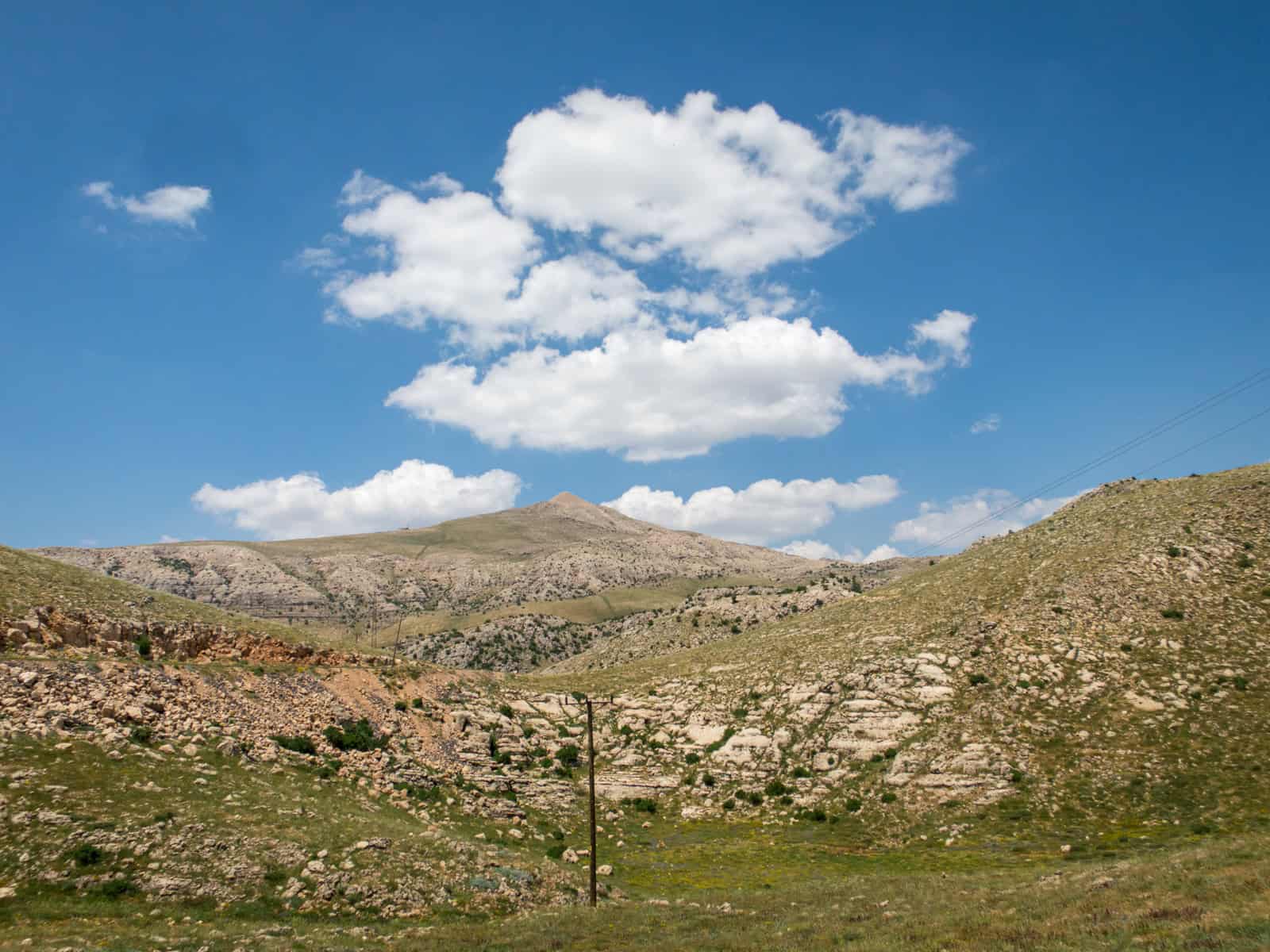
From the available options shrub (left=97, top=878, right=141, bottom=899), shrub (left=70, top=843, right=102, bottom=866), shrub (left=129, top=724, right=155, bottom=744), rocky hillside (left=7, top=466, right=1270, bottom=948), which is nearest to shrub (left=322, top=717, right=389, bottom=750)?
rocky hillside (left=7, top=466, right=1270, bottom=948)

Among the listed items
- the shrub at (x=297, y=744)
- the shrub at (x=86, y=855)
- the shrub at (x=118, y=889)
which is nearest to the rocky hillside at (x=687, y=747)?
the shrub at (x=118, y=889)

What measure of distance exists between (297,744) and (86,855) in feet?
47.3

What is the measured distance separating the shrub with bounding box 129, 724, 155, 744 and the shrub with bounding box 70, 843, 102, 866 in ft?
25.3

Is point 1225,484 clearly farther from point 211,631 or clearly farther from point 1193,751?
point 211,631

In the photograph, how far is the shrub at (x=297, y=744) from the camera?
38.1 metres

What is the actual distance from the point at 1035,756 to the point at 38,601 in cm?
5878

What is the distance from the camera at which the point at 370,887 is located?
91.6 feet

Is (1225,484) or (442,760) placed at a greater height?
(1225,484)

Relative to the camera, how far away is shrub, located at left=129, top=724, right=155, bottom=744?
31.6m

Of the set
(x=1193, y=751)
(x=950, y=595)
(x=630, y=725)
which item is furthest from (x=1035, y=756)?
(x=630, y=725)

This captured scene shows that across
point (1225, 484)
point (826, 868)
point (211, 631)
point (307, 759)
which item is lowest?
point (826, 868)

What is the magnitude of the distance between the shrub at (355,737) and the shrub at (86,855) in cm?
1655

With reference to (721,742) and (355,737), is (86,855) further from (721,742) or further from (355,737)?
(721,742)

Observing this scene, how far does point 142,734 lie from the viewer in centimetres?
3212
